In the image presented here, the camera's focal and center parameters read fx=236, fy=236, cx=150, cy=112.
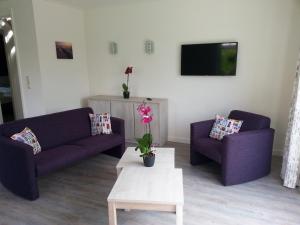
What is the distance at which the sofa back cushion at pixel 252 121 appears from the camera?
3055 millimetres

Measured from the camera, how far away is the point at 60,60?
430 centimetres

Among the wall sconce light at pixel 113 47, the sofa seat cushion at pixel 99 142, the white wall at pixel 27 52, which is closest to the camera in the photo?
the sofa seat cushion at pixel 99 142

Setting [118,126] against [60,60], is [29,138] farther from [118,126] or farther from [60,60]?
[60,60]

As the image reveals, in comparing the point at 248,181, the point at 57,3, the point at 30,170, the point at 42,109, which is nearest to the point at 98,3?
the point at 57,3

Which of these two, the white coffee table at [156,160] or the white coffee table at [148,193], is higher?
the white coffee table at [156,160]

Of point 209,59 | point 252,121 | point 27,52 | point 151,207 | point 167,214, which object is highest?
point 27,52

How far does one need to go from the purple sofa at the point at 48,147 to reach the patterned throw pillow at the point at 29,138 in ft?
0.24

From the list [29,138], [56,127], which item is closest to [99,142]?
[56,127]

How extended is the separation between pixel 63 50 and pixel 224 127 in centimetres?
314

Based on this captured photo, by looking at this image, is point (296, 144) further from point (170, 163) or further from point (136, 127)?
point (136, 127)

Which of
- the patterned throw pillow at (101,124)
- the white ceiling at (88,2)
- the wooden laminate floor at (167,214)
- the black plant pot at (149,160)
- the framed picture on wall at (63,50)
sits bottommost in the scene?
the wooden laminate floor at (167,214)

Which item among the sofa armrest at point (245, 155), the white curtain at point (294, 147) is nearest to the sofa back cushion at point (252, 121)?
the sofa armrest at point (245, 155)

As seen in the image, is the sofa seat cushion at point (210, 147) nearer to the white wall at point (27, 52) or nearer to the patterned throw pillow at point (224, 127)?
the patterned throw pillow at point (224, 127)

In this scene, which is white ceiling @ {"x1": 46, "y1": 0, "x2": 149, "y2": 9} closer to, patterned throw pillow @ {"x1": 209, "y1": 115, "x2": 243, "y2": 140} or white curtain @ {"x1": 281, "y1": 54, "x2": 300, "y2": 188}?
patterned throw pillow @ {"x1": 209, "y1": 115, "x2": 243, "y2": 140}
